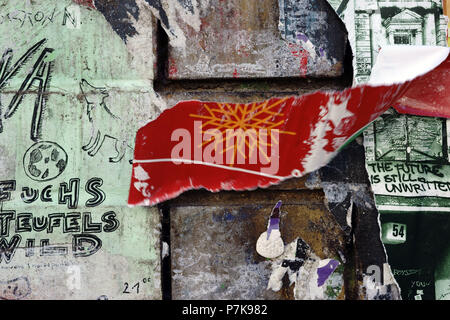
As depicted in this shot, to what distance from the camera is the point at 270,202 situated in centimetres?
204

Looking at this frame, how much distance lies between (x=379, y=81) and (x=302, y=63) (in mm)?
364

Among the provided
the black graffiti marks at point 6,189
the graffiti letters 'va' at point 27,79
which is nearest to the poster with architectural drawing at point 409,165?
the graffiti letters 'va' at point 27,79

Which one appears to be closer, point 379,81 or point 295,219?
point 379,81

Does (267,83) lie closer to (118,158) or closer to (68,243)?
(118,158)

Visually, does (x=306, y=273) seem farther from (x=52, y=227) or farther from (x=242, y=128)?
(x=52, y=227)

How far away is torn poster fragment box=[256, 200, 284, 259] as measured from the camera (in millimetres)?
2000

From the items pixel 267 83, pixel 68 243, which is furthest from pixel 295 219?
pixel 68 243

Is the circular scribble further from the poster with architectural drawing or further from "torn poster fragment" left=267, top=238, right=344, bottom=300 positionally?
the poster with architectural drawing

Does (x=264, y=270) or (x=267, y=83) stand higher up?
(x=267, y=83)

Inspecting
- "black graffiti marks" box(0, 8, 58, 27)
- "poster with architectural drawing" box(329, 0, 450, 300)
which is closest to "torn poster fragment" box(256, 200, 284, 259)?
"poster with architectural drawing" box(329, 0, 450, 300)

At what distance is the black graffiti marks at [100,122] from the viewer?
2.02 m

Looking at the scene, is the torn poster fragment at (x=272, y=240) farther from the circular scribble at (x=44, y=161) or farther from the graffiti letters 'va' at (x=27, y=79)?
the graffiti letters 'va' at (x=27, y=79)
